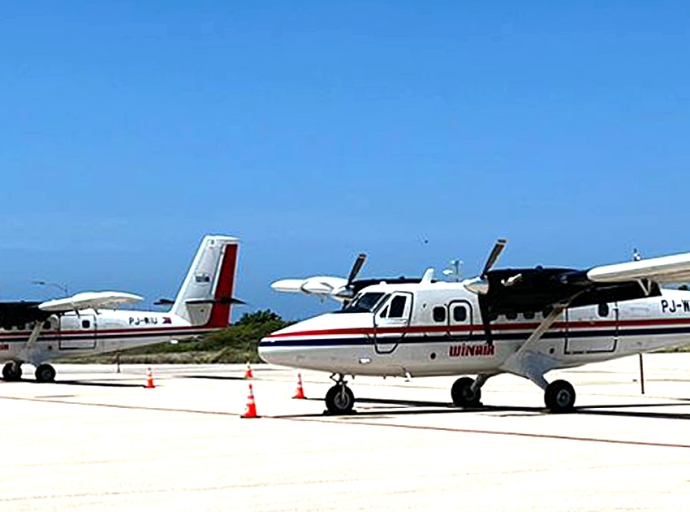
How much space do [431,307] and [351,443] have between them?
749cm

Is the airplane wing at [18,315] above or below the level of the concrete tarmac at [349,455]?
above

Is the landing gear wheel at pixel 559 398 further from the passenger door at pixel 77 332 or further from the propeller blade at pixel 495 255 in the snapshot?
the passenger door at pixel 77 332

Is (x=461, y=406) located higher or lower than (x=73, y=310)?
lower

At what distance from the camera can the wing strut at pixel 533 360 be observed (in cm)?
2552

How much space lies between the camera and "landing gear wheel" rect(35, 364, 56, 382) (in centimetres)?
4469

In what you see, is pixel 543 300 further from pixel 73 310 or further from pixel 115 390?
pixel 73 310

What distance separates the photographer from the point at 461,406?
26688 mm

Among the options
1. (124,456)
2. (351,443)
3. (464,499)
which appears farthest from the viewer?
(351,443)

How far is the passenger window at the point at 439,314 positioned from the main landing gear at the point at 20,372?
22.9 metres

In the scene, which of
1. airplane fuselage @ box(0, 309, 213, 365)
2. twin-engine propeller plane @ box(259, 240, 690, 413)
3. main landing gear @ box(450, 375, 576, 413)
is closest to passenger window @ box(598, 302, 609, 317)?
twin-engine propeller plane @ box(259, 240, 690, 413)

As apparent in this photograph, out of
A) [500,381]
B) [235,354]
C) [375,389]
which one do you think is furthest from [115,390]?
[235,354]

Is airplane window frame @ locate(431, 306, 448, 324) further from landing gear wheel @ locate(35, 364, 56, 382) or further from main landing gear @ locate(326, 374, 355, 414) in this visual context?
landing gear wheel @ locate(35, 364, 56, 382)

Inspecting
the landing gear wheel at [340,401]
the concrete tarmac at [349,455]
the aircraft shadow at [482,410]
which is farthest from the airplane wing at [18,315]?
the landing gear wheel at [340,401]

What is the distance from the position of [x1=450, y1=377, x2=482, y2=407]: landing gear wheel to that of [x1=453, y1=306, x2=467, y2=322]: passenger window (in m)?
1.99
